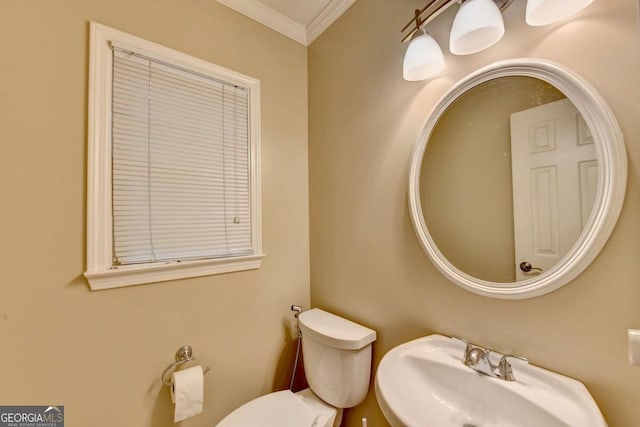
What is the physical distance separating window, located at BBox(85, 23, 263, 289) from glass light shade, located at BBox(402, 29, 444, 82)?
831 mm

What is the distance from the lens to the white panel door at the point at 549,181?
71 cm

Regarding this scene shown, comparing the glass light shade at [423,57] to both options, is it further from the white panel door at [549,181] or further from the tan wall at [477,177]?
the white panel door at [549,181]

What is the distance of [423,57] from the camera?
967mm

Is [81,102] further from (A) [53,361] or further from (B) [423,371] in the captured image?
(B) [423,371]

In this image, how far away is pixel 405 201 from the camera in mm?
1131

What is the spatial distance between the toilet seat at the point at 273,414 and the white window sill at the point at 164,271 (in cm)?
63

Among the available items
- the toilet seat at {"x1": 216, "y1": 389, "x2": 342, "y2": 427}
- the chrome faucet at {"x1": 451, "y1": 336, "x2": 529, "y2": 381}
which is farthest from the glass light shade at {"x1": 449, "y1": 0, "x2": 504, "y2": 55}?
the toilet seat at {"x1": 216, "y1": 389, "x2": 342, "y2": 427}

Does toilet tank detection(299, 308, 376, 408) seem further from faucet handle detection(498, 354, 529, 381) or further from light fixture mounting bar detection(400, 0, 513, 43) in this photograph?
light fixture mounting bar detection(400, 0, 513, 43)

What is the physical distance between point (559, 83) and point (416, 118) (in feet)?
1.48

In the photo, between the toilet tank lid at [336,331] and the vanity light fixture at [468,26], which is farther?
the toilet tank lid at [336,331]

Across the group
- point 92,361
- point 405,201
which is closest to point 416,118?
point 405,201

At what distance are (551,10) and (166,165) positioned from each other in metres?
1.44

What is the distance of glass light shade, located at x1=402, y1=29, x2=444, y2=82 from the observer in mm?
967

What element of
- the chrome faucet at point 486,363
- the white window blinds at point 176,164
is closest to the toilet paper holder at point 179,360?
the white window blinds at point 176,164
